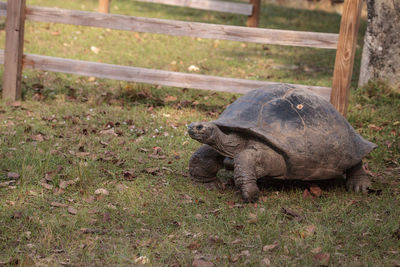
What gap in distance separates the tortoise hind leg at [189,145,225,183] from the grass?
0.15 metres

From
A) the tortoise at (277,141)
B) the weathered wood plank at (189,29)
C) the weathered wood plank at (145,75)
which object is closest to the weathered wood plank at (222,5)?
the weathered wood plank at (189,29)

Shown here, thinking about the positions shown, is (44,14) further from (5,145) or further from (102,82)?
(5,145)

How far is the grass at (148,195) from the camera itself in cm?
345

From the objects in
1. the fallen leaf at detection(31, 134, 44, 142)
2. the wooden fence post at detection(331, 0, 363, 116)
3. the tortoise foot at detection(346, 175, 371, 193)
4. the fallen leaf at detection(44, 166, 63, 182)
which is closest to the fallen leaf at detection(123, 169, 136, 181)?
the fallen leaf at detection(44, 166, 63, 182)

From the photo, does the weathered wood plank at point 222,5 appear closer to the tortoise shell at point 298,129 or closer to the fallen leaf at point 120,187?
the tortoise shell at point 298,129

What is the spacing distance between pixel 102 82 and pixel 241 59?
3.21 metres

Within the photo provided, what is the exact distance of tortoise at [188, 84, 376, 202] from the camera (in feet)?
14.1

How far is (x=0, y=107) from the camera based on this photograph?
665cm

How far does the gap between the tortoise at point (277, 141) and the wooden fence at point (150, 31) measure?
1.77 meters

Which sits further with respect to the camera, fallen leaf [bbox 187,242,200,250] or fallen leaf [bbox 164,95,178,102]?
fallen leaf [bbox 164,95,178,102]

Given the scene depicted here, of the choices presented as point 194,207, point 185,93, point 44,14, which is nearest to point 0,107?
point 44,14

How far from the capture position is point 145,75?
6.81m

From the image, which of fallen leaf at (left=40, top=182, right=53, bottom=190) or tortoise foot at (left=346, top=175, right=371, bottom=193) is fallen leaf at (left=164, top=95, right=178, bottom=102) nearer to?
fallen leaf at (left=40, top=182, right=53, bottom=190)

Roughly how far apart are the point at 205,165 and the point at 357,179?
1.47 m
